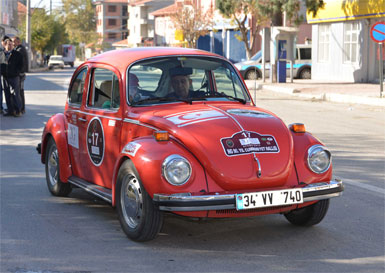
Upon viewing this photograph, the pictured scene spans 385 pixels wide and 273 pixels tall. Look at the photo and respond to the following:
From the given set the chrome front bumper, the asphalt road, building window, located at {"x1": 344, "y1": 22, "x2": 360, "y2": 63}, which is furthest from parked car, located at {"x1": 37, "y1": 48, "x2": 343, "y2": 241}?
building window, located at {"x1": 344, "y1": 22, "x2": 360, "y2": 63}

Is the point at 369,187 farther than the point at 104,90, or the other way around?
the point at 369,187

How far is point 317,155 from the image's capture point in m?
6.08

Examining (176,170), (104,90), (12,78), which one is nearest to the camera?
(176,170)

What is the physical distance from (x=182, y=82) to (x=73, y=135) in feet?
4.77

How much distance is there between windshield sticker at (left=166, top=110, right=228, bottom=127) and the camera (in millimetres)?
6012

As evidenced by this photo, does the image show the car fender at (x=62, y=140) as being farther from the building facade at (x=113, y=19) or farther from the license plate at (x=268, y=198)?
the building facade at (x=113, y=19)

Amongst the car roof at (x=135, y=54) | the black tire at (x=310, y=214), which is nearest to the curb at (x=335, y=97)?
the car roof at (x=135, y=54)

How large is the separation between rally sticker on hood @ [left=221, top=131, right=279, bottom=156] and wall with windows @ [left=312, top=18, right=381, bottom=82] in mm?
27793

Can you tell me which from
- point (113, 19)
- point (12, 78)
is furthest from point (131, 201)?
point (113, 19)

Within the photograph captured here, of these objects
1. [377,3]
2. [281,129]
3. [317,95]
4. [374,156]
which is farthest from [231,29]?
[281,129]

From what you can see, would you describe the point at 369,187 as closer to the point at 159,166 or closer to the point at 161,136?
the point at 161,136

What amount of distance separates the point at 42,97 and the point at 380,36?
11937 millimetres

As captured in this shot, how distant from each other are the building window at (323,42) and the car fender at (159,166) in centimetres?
3288

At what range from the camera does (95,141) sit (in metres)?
7.04
